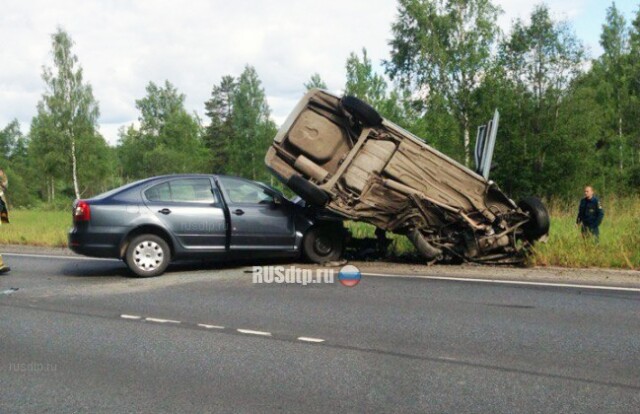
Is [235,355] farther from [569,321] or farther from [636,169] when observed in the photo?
[636,169]

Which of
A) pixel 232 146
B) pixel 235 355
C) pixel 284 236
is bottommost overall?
pixel 235 355

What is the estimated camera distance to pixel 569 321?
6434mm

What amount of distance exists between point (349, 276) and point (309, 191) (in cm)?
141

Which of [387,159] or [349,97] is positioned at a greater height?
[349,97]

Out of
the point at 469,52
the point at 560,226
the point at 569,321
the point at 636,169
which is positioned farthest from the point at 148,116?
the point at 569,321

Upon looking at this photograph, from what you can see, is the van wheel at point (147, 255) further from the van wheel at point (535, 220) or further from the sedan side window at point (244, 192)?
the van wheel at point (535, 220)

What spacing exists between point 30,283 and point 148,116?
67937 mm

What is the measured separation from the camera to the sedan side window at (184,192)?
9828 mm

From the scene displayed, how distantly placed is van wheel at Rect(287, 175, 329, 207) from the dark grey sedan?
700 millimetres

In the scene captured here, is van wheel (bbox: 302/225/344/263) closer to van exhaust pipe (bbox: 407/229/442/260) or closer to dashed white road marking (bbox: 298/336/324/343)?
van exhaust pipe (bbox: 407/229/442/260)

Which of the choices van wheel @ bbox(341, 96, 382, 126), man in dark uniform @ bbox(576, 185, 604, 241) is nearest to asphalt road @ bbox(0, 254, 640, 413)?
van wheel @ bbox(341, 96, 382, 126)

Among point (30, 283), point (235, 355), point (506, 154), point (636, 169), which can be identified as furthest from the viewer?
point (636, 169)

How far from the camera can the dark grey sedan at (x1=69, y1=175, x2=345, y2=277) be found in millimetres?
9336

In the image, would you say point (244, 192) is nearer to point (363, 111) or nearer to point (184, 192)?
point (184, 192)
